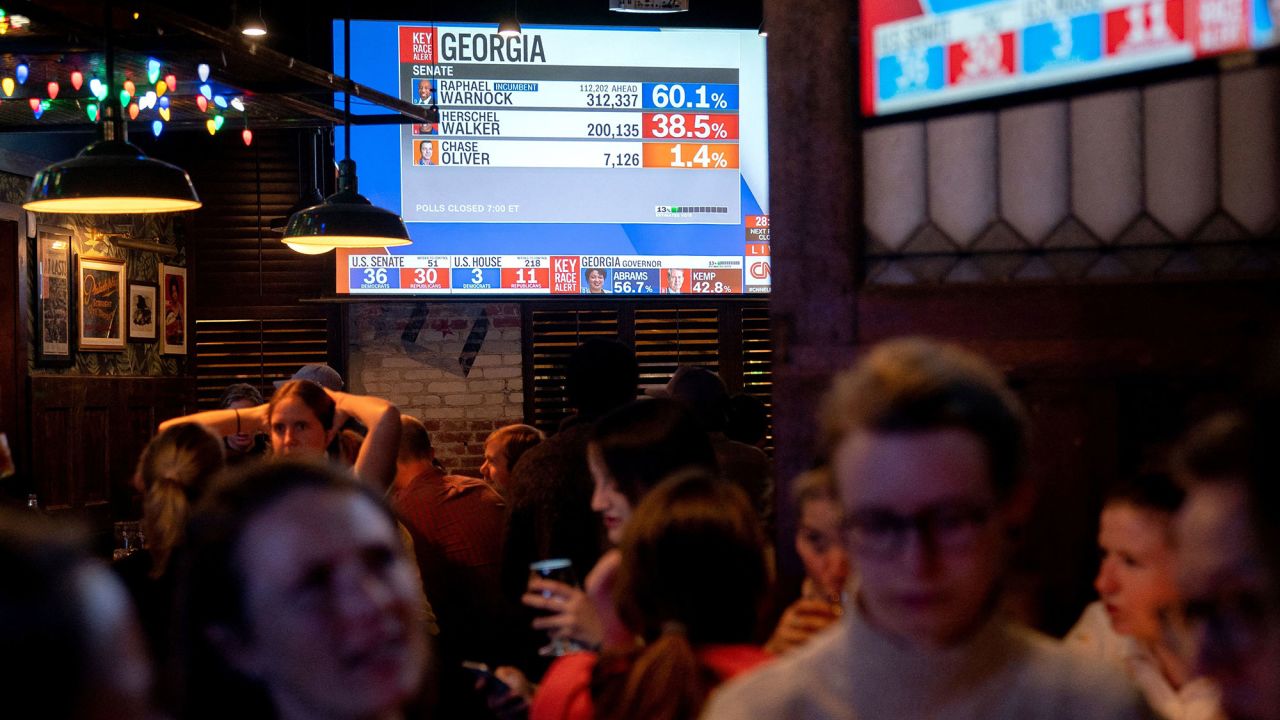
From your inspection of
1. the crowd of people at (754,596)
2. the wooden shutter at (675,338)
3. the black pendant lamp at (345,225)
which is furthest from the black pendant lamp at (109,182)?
the wooden shutter at (675,338)

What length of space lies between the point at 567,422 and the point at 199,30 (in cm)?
277

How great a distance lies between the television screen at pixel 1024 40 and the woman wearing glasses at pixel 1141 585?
67 centimetres

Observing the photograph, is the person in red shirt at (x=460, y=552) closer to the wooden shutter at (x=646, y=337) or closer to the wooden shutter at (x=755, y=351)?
the wooden shutter at (x=646, y=337)

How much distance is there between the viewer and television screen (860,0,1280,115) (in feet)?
6.82

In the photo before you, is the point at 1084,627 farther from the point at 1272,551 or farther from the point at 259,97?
the point at 259,97

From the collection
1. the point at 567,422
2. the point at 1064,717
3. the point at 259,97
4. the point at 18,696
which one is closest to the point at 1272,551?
the point at 1064,717

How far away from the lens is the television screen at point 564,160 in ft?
25.9

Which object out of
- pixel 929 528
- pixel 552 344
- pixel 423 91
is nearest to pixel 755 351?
pixel 552 344

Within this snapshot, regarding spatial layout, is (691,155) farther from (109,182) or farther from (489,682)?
(489,682)

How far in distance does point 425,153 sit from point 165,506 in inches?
184

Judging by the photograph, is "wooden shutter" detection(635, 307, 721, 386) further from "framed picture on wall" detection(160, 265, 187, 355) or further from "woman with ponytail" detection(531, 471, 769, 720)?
"woman with ponytail" detection(531, 471, 769, 720)

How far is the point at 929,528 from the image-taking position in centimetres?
127

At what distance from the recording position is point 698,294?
8227mm

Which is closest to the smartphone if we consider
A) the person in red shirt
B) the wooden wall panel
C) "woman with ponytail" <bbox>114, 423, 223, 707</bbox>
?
"woman with ponytail" <bbox>114, 423, 223, 707</bbox>
